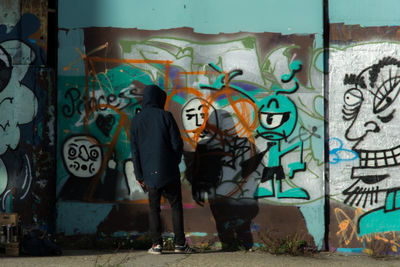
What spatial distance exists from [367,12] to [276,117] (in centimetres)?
149

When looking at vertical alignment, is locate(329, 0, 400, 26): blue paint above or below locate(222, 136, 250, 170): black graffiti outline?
above

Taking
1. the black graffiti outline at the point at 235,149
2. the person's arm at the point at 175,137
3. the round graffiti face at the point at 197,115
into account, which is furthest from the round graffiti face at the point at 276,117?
the person's arm at the point at 175,137

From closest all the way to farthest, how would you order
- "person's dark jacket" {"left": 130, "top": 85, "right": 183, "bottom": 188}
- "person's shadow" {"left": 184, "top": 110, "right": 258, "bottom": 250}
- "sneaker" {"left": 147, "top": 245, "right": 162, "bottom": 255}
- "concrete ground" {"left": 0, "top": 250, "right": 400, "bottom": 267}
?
1. "concrete ground" {"left": 0, "top": 250, "right": 400, "bottom": 267}
2. "person's dark jacket" {"left": 130, "top": 85, "right": 183, "bottom": 188}
3. "sneaker" {"left": 147, "top": 245, "right": 162, "bottom": 255}
4. "person's shadow" {"left": 184, "top": 110, "right": 258, "bottom": 250}

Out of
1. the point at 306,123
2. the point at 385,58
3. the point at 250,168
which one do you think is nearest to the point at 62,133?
the point at 250,168

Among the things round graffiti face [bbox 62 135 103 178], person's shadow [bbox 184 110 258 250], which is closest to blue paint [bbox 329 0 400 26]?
person's shadow [bbox 184 110 258 250]

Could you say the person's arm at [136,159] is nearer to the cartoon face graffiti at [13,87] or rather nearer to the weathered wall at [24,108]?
the weathered wall at [24,108]

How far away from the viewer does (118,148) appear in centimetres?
612

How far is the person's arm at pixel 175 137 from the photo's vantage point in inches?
219

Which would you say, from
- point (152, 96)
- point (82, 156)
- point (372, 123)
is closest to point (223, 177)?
point (152, 96)

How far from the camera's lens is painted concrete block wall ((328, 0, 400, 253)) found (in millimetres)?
5918

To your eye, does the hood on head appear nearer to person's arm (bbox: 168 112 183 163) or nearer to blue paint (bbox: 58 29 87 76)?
person's arm (bbox: 168 112 183 163)

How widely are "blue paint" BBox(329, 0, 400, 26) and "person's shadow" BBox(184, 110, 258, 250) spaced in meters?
1.66

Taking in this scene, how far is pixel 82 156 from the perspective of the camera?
6105 millimetres

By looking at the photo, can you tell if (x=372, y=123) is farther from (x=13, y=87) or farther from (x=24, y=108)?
(x=13, y=87)
